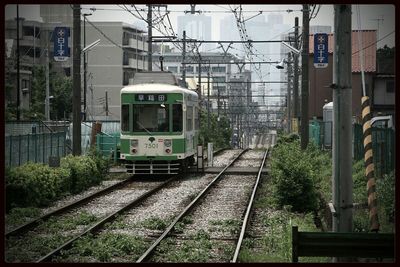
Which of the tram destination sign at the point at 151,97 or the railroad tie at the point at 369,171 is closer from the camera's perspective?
the railroad tie at the point at 369,171

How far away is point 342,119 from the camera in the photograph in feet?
26.2

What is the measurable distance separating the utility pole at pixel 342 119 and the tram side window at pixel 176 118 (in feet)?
45.5

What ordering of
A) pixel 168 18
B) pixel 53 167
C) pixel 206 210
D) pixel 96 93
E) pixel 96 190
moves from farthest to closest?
1. pixel 96 93
2. pixel 168 18
3. pixel 96 190
4. pixel 53 167
5. pixel 206 210

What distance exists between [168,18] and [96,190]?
7.55m

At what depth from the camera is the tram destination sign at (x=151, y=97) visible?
70.9ft

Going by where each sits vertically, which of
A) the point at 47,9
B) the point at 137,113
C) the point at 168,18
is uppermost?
the point at 47,9

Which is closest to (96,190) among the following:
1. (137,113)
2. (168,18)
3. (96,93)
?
(137,113)

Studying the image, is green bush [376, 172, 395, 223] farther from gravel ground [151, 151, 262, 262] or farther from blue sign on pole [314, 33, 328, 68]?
blue sign on pole [314, 33, 328, 68]

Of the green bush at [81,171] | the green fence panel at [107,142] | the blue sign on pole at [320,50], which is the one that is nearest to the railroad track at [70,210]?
the green bush at [81,171]

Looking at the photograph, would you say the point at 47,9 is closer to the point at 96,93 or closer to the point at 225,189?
the point at 96,93

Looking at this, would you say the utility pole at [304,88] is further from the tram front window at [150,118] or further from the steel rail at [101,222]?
the steel rail at [101,222]

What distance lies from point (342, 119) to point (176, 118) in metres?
14.1

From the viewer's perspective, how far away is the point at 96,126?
95.5 feet

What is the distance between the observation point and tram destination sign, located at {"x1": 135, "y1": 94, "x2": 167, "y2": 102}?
21609mm
